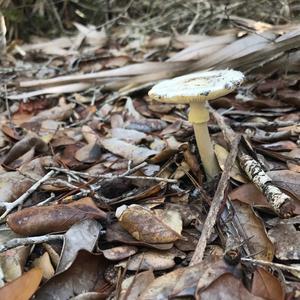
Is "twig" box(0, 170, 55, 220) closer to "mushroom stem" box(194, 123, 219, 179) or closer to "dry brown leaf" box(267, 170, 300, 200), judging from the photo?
"mushroom stem" box(194, 123, 219, 179)

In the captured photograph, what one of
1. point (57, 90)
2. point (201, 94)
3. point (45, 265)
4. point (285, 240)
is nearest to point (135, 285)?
point (45, 265)

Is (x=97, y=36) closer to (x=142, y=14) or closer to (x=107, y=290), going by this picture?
(x=142, y=14)

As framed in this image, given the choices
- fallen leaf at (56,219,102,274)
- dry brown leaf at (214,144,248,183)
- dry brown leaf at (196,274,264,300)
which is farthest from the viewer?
dry brown leaf at (214,144,248,183)

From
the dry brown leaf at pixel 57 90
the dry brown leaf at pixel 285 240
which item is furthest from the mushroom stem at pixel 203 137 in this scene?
the dry brown leaf at pixel 57 90

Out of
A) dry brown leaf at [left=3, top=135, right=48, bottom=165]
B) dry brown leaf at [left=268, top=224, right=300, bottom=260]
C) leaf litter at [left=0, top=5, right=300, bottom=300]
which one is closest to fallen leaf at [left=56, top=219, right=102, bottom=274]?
leaf litter at [left=0, top=5, right=300, bottom=300]

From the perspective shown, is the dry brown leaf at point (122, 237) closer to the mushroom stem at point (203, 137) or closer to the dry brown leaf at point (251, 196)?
the dry brown leaf at point (251, 196)

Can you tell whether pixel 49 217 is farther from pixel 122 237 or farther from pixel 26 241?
pixel 122 237
